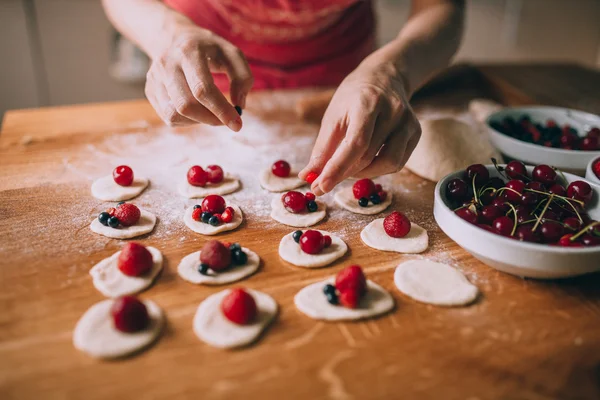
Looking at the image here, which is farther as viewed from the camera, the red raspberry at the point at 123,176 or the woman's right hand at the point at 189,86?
the red raspberry at the point at 123,176

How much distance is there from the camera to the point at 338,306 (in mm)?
1002

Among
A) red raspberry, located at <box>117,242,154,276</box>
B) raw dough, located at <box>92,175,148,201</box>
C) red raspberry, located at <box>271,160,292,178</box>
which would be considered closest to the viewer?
red raspberry, located at <box>117,242,154,276</box>

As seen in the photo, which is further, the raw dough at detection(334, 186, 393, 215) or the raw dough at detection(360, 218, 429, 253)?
the raw dough at detection(334, 186, 393, 215)

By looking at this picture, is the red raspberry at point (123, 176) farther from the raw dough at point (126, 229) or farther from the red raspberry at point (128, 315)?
the red raspberry at point (128, 315)

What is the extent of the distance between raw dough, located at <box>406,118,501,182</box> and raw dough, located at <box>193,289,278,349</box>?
755 millimetres

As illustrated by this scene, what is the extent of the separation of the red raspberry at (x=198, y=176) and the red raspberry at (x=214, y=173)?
1cm

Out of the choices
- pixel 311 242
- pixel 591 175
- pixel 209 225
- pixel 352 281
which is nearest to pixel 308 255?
pixel 311 242

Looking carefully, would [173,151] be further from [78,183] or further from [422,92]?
[422,92]

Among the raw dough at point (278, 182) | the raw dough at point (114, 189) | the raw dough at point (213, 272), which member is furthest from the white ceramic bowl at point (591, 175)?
the raw dough at point (114, 189)

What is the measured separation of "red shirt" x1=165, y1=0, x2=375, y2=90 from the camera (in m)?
1.96

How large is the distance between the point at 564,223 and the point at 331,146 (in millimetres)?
546

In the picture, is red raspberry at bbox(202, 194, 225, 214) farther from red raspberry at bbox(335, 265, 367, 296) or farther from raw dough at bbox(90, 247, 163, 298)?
red raspberry at bbox(335, 265, 367, 296)

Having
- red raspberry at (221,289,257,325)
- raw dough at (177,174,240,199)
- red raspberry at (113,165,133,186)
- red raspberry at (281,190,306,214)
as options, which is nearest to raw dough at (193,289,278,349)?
red raspberry at (221,289,257,325)

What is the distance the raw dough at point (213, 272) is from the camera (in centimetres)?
107
